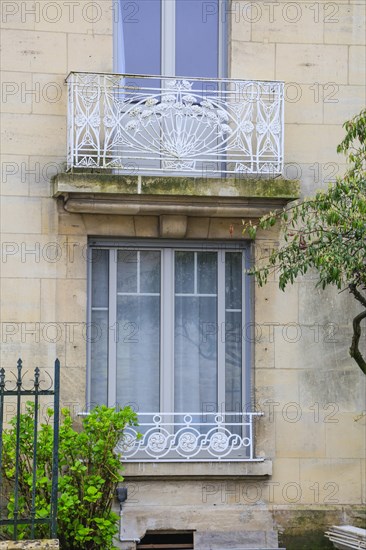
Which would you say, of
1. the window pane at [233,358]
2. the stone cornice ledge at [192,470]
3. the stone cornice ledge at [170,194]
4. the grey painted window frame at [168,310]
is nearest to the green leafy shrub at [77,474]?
the stone cornice ledge at [192,470]

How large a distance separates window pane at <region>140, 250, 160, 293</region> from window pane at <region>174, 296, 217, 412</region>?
0.31 m

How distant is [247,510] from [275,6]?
18.7 ft

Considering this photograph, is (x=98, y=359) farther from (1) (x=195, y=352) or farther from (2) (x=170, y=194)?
(2) (x=170, y=194)

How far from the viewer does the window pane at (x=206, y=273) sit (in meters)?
13.2

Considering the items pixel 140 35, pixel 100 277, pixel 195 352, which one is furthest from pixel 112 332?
pixel 140 35

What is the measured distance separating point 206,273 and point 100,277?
122 cm

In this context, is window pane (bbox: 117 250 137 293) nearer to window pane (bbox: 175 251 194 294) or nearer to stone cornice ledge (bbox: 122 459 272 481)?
window pane (bbox: 175 251 194 294)

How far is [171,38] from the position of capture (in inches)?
523

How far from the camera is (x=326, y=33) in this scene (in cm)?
1333

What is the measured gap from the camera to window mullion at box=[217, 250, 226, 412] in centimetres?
1305

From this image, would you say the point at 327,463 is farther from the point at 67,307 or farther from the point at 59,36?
the point at 59,36

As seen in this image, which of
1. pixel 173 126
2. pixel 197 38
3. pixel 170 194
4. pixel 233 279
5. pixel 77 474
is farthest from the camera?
pixel 197 38

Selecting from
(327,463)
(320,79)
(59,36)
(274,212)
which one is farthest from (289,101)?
(327,463)

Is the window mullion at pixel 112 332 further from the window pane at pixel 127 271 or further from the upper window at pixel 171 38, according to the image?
the upper window at pixel 171 38
